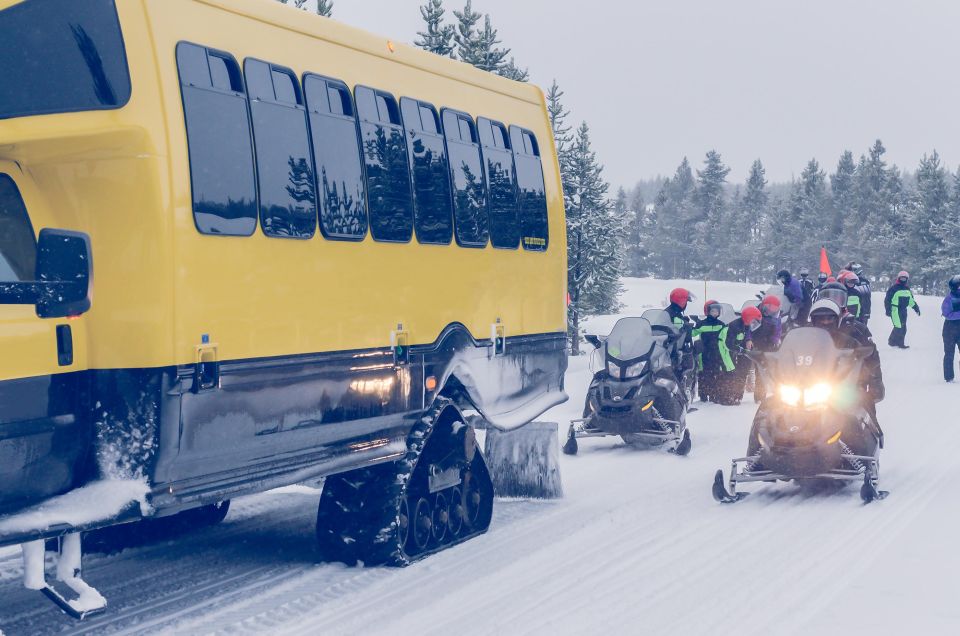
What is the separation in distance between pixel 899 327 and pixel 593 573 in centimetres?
2265

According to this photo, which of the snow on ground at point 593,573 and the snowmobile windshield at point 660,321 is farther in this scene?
the snowmobile windshield at point 660,321

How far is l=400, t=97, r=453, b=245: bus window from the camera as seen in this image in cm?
912

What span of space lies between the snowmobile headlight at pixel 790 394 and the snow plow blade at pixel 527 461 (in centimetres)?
209

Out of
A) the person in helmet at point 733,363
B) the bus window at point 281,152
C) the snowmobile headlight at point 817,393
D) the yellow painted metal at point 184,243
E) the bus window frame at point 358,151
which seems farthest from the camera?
the person in helmet at point 733,363

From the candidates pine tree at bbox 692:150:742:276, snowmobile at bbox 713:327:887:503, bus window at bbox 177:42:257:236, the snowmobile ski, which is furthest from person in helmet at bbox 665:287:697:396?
pine tree at bbox 692:150:742:276

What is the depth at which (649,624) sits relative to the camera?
702 centimetres

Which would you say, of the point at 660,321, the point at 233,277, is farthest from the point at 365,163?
the point at 660,321

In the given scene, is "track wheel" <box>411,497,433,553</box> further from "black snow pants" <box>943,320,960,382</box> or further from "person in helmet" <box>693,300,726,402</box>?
"black snow pants" <box>943,320,960,382</box>

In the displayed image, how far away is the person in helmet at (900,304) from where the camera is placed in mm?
27041

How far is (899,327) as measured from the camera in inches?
1145

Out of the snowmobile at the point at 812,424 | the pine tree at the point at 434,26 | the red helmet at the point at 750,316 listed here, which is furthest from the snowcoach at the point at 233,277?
the pine tree at the point at 434,26

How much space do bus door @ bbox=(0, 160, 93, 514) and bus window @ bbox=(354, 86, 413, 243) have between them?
2691mm

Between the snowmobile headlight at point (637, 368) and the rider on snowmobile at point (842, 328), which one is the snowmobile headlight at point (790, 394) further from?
the snowmobile headlight at point (637, 368)

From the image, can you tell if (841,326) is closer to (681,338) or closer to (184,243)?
(681,338)
